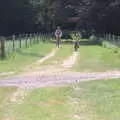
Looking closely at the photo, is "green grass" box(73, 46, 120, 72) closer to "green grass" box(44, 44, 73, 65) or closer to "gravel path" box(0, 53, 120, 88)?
"green grass" box(44, 44, 73, 65)

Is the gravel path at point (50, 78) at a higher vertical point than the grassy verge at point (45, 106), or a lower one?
lower

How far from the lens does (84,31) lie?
7694cm

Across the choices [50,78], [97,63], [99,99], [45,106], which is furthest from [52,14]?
[45,106]

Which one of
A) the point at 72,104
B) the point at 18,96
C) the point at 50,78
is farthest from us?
the point at 50,78

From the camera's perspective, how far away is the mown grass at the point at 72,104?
27.5ft

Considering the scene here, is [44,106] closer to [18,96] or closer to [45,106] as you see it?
[45,106]

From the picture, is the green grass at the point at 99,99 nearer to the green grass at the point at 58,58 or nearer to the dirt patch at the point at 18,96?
the dirt patch at the point at 18,96

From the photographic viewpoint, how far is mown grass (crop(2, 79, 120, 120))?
27.5 feet

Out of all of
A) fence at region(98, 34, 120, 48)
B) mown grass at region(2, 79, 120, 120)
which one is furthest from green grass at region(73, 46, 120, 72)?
fence at region(98, 34, 120, 48)

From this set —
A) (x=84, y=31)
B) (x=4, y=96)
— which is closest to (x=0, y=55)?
(x=4, y=96)

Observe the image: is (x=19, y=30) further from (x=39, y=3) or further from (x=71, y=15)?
(x=71, y=15)

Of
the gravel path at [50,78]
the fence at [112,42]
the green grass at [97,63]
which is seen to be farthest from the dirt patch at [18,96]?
the fence at [112,42]

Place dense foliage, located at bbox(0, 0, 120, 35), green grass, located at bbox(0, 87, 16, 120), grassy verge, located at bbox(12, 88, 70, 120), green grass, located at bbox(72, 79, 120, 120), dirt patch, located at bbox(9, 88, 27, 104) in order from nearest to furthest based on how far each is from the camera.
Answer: grassy verge, located at bbox(12, 88, 70, 120)
green grass, located at bbox(72, 79, 120, 120)
green grass, located at bbox(0, 87, 16, 120)
dirt patch, located at bbox(9, 88, 27, 104)
dense foliage, located at bbox(0, 0, 120, 35)

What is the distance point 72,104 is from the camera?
9602mm
